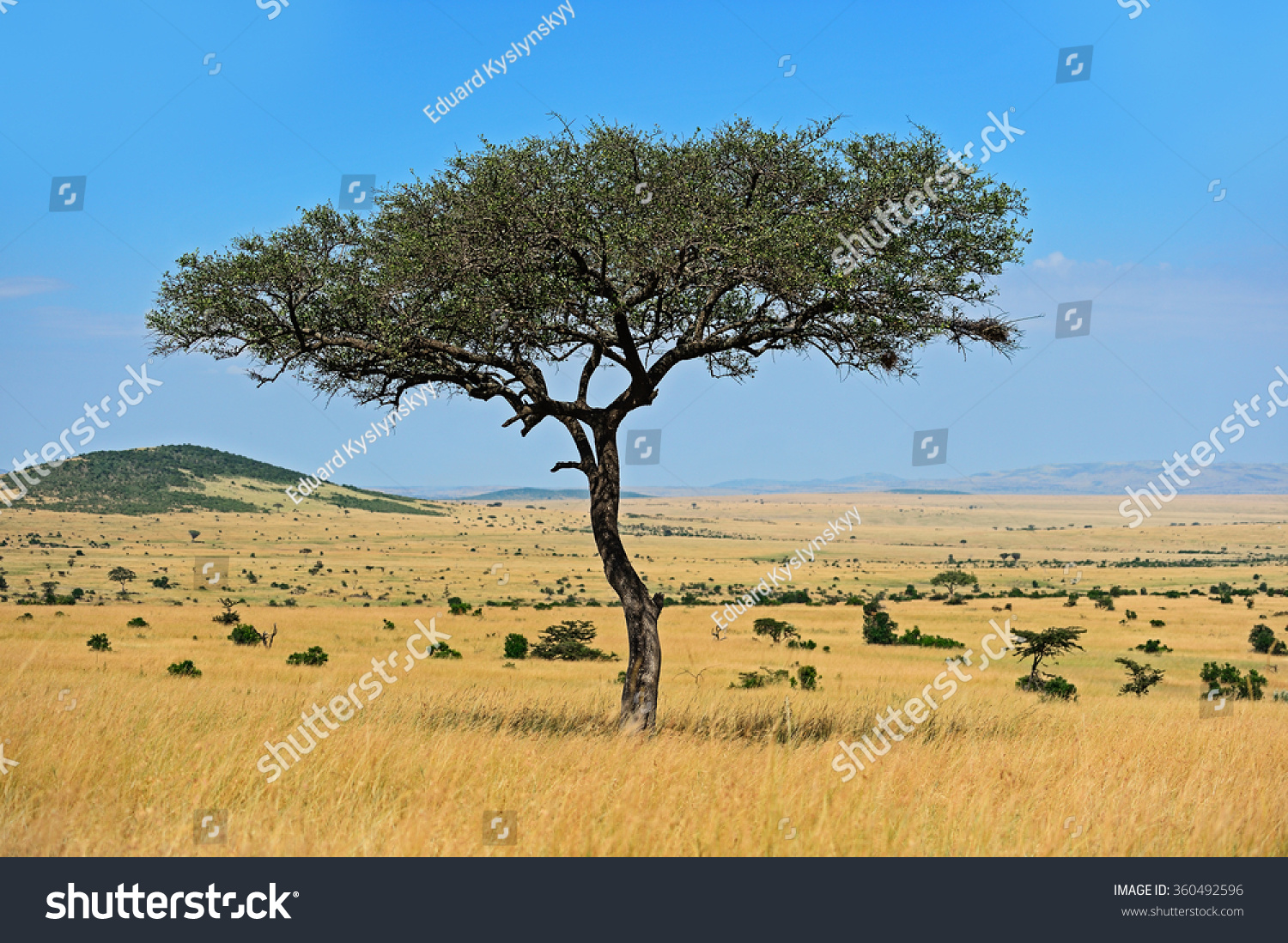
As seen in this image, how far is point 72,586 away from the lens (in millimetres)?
85250

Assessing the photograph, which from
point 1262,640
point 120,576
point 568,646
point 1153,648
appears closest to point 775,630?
point 568,646

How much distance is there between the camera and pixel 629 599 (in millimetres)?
15086

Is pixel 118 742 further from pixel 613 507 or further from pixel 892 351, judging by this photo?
pixel 892 351

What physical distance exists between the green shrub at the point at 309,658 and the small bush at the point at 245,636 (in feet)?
25.5

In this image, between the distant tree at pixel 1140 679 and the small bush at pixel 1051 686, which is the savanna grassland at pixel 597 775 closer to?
the small bush at pixel 1051 686

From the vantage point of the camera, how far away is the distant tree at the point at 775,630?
192 ft

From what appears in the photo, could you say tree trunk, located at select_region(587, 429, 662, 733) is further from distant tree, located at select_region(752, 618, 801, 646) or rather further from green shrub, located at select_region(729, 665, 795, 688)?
distant tree, located at select_region(752, 618, 801, 646)

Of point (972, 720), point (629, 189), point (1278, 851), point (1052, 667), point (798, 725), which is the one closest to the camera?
point (1278, 851)

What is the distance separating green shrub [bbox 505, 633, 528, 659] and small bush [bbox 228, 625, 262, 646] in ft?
41.3

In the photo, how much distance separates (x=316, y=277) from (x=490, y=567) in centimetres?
12108

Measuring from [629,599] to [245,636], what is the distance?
38.0 metres

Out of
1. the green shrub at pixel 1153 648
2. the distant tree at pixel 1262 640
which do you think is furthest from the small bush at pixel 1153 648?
the distant tree at pixel 1262 640

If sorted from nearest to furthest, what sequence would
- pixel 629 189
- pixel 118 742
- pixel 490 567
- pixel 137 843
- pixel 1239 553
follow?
pixel 137 843 < pixel 118 742 < pixel 629 189 < pixel 490 567 < pixel 1239 553

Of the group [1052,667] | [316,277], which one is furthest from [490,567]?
[316,277]
